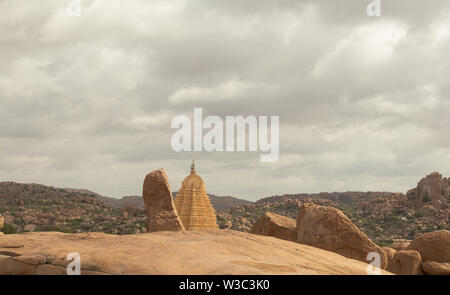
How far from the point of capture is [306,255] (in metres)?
9.61

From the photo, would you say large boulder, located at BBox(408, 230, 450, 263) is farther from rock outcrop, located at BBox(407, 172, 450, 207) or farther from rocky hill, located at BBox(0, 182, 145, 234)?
rock outcrop, located at BBox(407, 172, 450, 207)

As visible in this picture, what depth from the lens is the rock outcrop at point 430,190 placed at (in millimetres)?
61500

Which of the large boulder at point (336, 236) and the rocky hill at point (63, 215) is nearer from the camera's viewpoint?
the large boulder at point (336, 236)

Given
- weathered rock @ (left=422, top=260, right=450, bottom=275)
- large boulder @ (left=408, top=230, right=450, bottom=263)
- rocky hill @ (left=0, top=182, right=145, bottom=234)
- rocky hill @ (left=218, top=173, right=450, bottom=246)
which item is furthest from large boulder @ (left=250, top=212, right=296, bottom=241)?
rocky hill @ (left=218, top=173, right=450, bottom=246)

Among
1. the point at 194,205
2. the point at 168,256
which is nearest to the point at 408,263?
the point at 168,256

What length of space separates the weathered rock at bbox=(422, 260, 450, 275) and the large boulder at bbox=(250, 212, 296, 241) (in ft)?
17.6

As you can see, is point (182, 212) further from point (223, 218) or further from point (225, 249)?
point (223, 218)

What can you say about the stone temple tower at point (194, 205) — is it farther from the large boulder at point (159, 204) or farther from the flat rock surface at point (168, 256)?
the flat rock surface at point (168, 256)

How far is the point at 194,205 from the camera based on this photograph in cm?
3077

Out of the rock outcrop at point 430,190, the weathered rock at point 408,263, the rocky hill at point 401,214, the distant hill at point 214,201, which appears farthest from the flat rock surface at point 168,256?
the distant hill at point 214,201

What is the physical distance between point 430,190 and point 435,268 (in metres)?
50.2

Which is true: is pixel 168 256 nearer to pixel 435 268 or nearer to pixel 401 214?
pixel 435 268

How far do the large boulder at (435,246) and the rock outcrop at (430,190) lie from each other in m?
47.2
